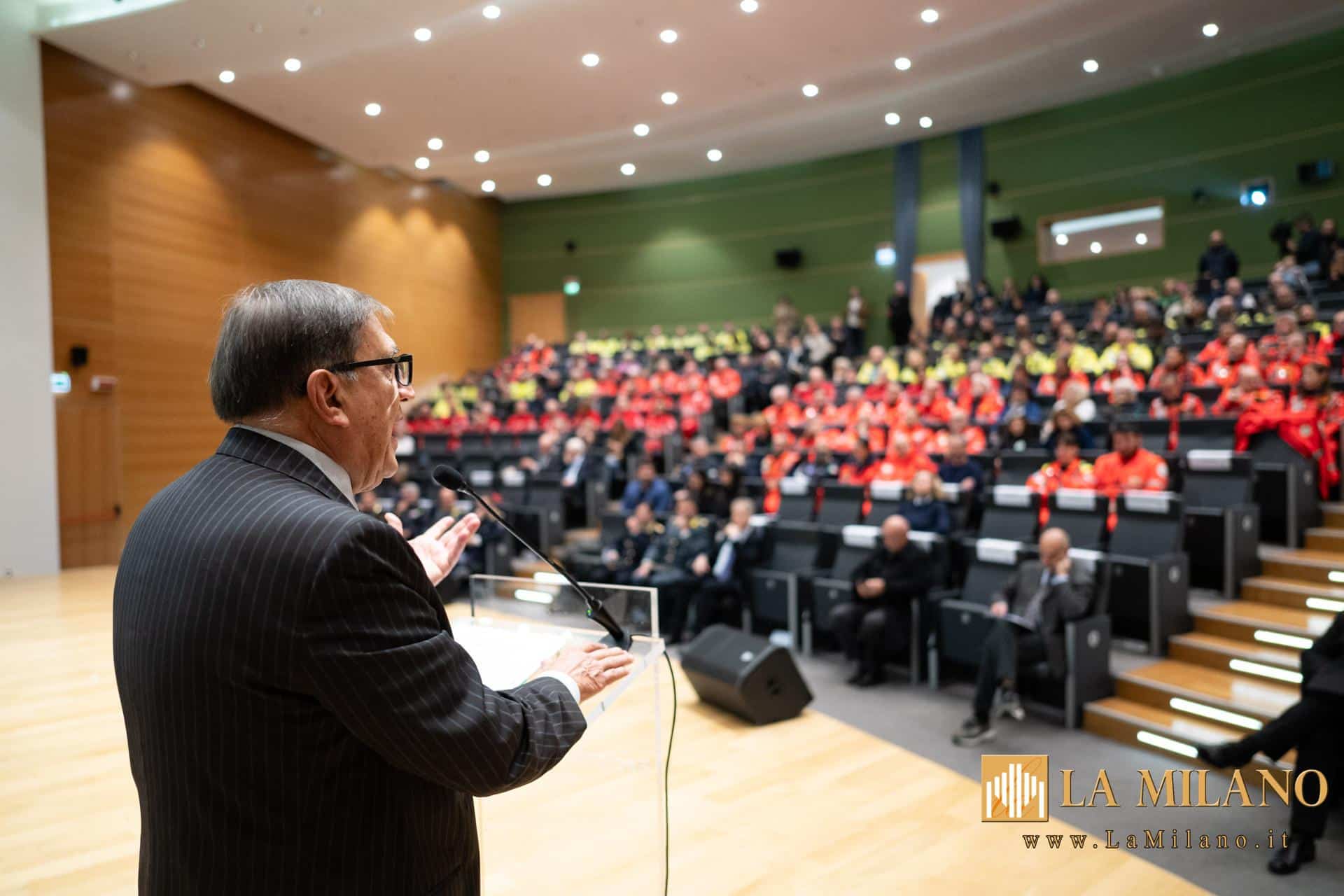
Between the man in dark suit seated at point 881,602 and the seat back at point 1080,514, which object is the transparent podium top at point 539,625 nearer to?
the man in dark suit seated at point 881,602

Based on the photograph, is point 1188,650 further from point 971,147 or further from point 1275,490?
point 971,147

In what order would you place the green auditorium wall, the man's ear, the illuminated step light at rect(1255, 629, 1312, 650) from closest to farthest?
the man's ear → the illuminated step light at rect(1255, 629, 1312, 650) → the green auditorium wall

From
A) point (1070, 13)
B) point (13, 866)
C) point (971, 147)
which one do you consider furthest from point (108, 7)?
point (971, 147)

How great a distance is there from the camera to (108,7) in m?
7.48

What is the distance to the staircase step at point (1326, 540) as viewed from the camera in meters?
4.96

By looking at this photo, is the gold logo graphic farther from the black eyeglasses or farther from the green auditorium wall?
the green auditorium wall

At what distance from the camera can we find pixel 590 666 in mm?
1128

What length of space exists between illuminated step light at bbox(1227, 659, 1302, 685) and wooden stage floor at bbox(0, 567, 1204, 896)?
1.56m

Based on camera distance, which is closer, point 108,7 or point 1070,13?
point 108,7

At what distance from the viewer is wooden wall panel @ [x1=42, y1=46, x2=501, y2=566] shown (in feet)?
27.1

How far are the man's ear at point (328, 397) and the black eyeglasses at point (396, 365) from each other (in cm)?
1

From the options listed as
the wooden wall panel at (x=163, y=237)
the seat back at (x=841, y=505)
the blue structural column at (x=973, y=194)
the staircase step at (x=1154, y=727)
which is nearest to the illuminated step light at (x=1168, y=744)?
the staircase step at (x=1154, y=727)

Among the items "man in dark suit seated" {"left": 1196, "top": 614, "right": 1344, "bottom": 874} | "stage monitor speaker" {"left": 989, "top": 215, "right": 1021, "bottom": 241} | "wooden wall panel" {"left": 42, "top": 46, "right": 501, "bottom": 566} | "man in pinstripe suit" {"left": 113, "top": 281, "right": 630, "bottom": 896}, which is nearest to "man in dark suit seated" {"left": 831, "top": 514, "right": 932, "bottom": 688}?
"man in dark suit seated" {"left": 1196, "top": 614, "right": 1344, "bottom": 874}

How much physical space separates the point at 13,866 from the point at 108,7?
7.30 meters
